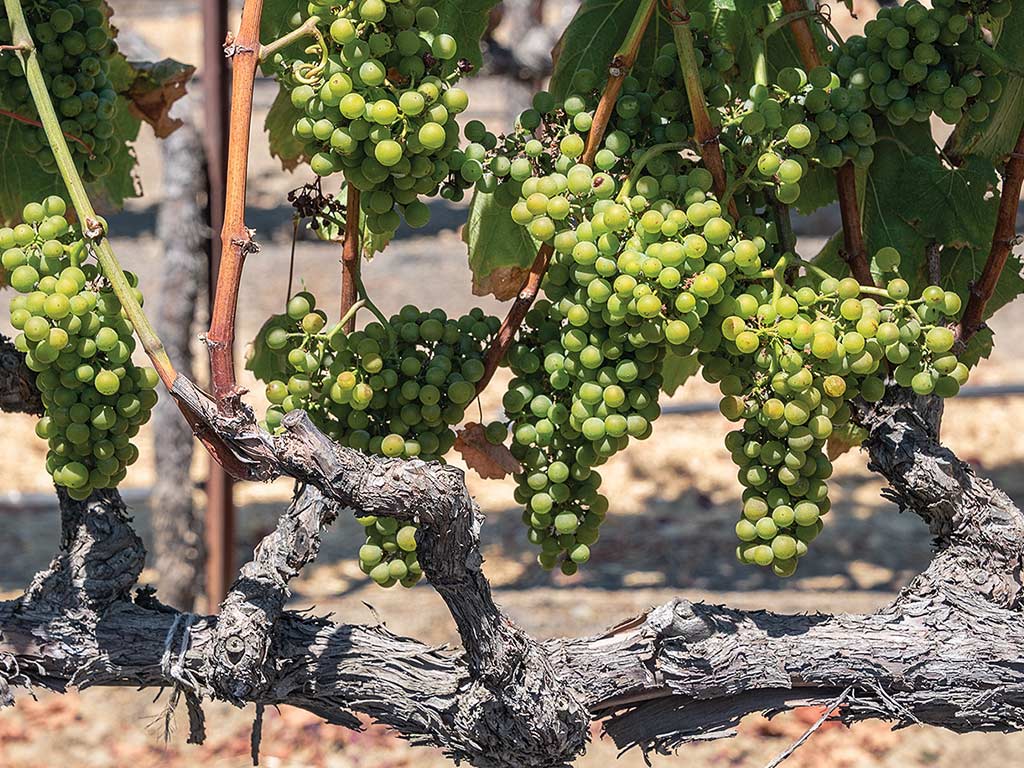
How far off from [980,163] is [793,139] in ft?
0.92

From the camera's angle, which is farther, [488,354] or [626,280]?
[488,354]

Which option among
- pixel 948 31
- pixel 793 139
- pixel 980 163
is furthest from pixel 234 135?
pixel 980 163

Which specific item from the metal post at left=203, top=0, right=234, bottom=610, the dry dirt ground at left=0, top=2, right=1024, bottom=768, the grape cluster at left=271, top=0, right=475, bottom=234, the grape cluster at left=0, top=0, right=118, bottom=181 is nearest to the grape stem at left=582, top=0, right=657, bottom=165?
the grape cluster at left=271, top=0, right=475, bottom=234

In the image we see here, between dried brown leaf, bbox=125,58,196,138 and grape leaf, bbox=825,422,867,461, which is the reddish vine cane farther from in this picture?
dried brown leaf, bbox=125,58,196,138

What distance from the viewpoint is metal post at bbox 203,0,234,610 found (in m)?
2.74

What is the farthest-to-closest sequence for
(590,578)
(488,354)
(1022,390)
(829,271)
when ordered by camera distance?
(1022,390) < (590,578) < (829,271) < (488,354)

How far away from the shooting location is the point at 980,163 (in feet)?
3.64

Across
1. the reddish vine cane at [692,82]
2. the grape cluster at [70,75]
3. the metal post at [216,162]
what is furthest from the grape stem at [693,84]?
the metal post at [216,162]

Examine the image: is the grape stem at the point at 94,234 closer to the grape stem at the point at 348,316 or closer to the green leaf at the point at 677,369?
the grape stem at the point at 348,316

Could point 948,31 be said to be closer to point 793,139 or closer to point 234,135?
point 793,139

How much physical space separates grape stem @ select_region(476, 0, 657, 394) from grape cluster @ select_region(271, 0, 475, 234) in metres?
0.12

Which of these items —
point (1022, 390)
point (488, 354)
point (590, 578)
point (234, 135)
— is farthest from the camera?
point (1022, 390)

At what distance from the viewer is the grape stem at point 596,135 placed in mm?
963

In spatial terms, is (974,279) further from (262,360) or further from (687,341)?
(262,360)
